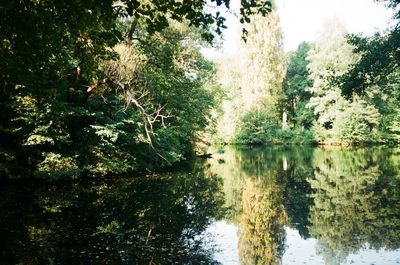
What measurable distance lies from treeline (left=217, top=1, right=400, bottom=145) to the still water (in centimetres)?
2591

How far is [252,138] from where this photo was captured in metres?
47.7

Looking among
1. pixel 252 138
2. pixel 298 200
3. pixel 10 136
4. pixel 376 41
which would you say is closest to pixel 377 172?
pixel 376 41

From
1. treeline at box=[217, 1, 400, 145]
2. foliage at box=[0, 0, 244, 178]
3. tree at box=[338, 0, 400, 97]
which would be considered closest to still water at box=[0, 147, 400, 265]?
foliage at box=[0, 0, 244, 178]

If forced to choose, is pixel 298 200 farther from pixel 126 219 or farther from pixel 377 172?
pixel 377 172

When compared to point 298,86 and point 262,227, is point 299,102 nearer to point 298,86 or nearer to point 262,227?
point 298,86

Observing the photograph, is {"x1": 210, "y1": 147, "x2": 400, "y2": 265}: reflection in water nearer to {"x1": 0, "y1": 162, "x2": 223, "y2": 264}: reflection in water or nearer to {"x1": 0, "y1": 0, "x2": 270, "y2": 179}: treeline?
{"x1": 0, "y1": 162, "x2": 223, "y2": 264}: reflection in water

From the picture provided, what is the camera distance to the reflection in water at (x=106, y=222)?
7293mm

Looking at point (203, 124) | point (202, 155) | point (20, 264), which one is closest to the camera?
point (20, 264)

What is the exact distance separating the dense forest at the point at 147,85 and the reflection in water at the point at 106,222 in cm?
212

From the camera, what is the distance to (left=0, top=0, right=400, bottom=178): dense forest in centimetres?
604

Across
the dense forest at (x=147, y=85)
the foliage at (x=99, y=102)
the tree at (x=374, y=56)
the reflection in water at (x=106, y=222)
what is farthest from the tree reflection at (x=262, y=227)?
the tree at (x=374, y=56)

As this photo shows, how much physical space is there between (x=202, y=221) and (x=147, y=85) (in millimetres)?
9713

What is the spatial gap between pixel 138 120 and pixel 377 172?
12282mm

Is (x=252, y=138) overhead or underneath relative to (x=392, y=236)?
overhead
